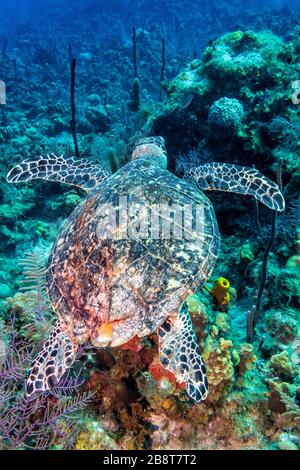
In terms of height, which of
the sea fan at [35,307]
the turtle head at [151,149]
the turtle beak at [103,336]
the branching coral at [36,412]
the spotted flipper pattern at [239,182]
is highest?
the turtle head at [151,149]

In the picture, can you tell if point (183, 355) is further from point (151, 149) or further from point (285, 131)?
point (285, 131)

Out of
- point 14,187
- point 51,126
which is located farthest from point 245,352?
point 51,126

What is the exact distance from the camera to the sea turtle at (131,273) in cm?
229

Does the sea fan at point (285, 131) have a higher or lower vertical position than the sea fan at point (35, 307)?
higher

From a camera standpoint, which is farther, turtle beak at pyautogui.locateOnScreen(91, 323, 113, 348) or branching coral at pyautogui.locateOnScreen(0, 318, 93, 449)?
branching coral at pyautogui.locateOnScreen(0, 318, 93, 449)

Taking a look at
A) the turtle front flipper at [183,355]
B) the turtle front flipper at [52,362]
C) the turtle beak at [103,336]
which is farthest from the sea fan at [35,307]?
the turtle front flipper at [183,355]

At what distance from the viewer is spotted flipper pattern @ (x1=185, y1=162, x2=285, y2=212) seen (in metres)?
3.39

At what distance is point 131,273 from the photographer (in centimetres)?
233

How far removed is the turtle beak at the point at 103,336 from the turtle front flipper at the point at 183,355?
49 centimetres

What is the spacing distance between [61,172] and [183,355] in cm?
280

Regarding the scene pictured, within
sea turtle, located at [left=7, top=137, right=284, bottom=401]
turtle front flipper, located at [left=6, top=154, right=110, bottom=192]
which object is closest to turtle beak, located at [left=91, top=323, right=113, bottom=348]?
sea turtle, located at [left=7, top=137, right=284, bottom=401]

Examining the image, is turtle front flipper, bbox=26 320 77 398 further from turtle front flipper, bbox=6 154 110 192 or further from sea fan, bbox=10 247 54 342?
turtle front flipper, bbox=6 154 110 192

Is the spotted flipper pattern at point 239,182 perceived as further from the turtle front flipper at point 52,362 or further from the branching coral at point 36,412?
the branching coral at point 36,412

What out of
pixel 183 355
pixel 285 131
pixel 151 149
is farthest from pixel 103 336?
pixel 285 131
